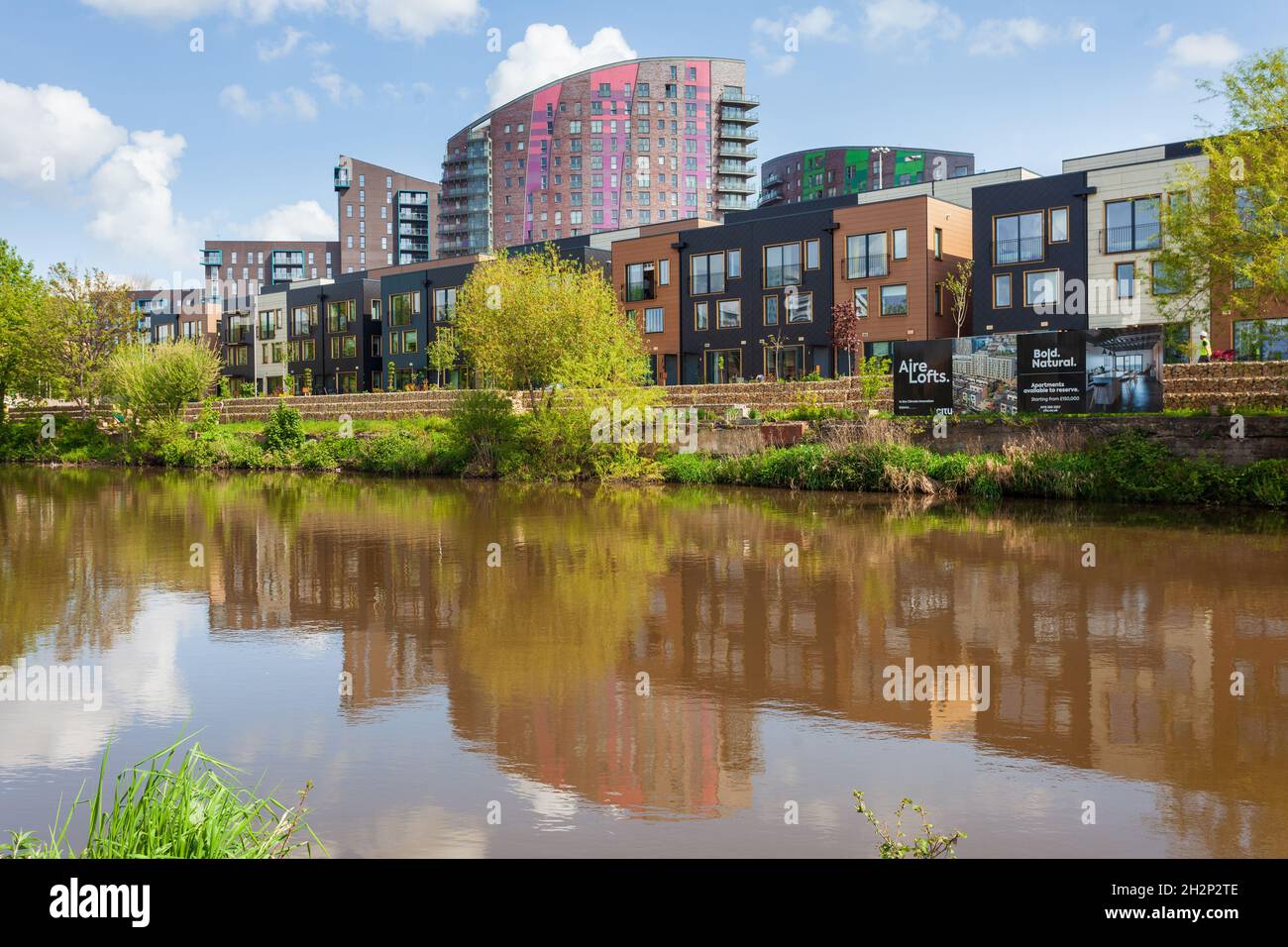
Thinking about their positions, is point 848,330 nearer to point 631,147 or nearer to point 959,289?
point 959,289

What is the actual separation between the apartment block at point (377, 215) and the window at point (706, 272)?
4494 inches

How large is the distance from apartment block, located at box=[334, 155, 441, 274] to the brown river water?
504 feet

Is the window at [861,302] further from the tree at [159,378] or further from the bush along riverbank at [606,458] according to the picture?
the tree at [159,378]

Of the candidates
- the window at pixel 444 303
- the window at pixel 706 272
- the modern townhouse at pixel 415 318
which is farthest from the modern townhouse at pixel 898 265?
the window at pixel 444 303

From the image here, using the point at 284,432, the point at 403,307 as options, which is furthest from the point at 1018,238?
the point at 403,307

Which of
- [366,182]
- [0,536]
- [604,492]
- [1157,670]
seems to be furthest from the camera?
[366,182]

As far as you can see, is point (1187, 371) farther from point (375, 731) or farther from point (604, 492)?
point (375, 731)

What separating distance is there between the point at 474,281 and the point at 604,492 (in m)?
21.0

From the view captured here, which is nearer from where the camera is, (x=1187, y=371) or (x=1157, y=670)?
(x=1157, y=670)

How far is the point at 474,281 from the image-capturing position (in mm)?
51875

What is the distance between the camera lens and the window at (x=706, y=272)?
59.0 metres

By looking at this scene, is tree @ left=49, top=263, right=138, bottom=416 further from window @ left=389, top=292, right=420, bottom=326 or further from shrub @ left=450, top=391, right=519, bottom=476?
shrub @ left=450, top=391, right=519, bottom=476
